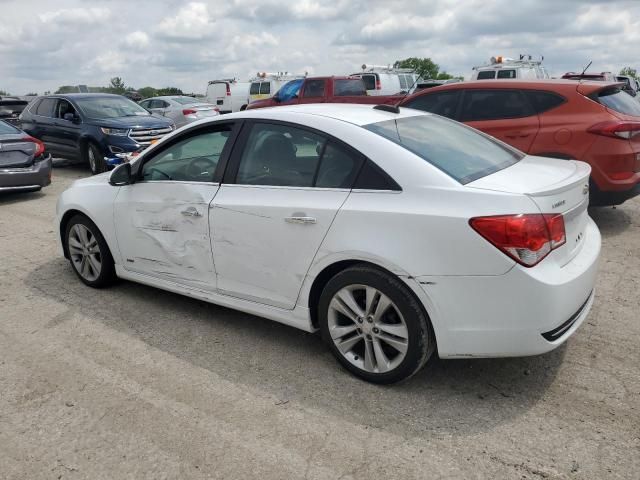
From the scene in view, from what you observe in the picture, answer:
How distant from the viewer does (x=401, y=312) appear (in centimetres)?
306

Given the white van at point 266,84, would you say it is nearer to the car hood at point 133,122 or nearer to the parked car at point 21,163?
the car hood at point 133,122

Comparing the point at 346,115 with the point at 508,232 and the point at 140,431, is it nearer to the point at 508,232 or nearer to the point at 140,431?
the point at 508,232

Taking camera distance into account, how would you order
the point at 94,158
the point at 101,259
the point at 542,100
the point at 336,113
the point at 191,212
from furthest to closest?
1. the point at 94,158
2. the point at 542,100
3. the point at 101,259
4. the point at 191,212
5. the point at 336,113

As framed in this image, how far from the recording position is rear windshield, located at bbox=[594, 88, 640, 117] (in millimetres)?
6117

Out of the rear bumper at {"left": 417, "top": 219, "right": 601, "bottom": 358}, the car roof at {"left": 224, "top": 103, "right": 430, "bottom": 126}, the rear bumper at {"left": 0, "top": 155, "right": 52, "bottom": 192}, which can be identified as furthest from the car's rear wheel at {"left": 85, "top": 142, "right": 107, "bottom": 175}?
the rear bumper at {"left": 417, "top": 219, "right": 601, "bottom": 358}

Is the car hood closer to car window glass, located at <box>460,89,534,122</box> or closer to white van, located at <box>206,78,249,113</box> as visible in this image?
car window glass, located at <box>460,89,534,122</box>

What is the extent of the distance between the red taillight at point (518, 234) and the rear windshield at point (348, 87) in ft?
46.6

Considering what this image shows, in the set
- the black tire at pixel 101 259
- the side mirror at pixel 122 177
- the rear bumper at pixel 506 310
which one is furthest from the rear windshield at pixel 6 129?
the rear bumper at pixel 506 310

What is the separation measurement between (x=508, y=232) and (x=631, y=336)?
167 cm

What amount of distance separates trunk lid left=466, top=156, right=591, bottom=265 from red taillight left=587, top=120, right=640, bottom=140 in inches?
105

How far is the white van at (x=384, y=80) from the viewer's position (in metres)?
21.6

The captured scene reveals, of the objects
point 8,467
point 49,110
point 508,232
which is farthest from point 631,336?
point 49,110

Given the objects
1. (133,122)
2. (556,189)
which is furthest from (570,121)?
(133,122)

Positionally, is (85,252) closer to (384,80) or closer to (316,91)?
(316,91)
